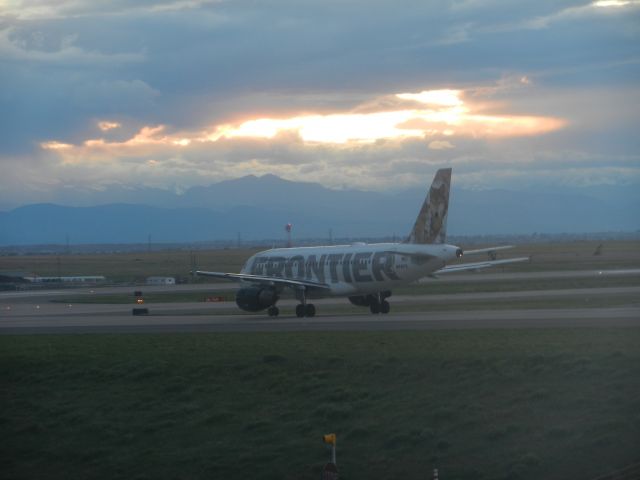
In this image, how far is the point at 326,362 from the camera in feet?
103

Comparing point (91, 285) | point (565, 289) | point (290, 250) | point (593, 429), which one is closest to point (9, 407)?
point (593, 429)

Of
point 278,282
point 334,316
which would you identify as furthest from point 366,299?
point 278,282

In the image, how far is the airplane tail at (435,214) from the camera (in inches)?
1986

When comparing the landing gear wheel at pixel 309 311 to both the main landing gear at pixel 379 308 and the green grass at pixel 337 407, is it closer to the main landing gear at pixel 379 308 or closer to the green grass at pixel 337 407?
the main landing gear at pixel 379 308

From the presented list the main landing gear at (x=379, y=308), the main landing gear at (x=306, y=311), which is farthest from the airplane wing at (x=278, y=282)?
the main landing gear at (x=379, y=308)

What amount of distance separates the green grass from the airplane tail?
47.7 feet

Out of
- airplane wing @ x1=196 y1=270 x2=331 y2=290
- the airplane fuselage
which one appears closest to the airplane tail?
the airplane fuselage

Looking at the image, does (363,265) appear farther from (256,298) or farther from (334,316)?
(256,298)

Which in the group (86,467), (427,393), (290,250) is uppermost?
(290,250)

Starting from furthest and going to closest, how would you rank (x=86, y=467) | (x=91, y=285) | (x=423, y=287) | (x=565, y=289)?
(x=91, y=285), (x=423, y=287), (x=565, y=289), (x=86, y=467)

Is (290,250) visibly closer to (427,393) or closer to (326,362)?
(326,362)

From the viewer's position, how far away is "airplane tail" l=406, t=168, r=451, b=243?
5044cm

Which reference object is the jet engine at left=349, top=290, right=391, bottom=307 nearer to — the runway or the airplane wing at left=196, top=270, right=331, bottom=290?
the runway

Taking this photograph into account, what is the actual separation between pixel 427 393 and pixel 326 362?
5.19 metres
